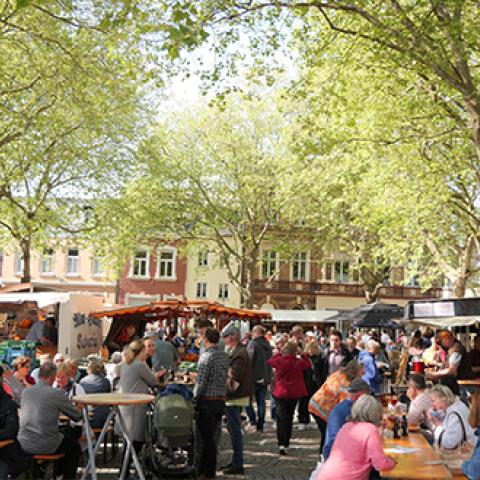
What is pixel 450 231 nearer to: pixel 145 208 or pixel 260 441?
pixel 145 208

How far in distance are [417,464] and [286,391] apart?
4.72 metres

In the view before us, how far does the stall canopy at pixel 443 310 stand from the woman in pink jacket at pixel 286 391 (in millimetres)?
3901

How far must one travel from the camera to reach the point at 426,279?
1203 inches

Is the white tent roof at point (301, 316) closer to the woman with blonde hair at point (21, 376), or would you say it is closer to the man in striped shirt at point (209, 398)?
the woman with blonde hair at point (21, 376)

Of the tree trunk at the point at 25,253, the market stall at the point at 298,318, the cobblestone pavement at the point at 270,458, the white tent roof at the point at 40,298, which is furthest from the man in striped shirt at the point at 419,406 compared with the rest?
the market stall at the point at 298,318

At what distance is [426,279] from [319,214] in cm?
803

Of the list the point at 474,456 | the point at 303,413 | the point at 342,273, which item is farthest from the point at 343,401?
the point at 342,273

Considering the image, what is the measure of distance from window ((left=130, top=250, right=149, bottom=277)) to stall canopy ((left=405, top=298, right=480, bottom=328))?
4192 centimetres

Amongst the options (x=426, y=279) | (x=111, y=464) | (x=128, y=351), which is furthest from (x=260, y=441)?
(x=426, y=279)

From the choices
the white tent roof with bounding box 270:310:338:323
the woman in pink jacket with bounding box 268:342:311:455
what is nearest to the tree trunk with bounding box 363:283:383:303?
the white tent roof with bounding box 270:310:338:323

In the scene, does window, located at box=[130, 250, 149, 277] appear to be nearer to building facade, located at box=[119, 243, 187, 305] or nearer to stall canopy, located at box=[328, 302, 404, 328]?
building facade, located at box=[119, 243, 187, 305]

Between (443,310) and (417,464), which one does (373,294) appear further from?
(417,464)

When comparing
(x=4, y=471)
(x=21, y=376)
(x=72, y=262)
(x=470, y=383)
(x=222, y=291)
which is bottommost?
(x=4, y=471)

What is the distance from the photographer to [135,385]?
354 inches
